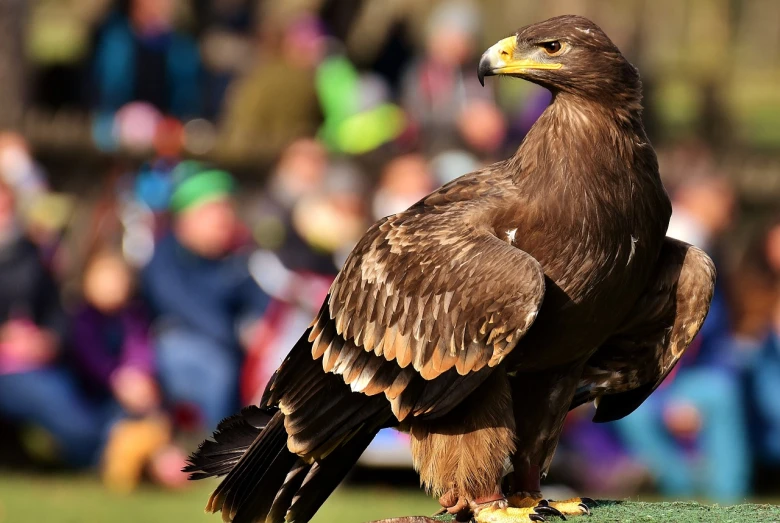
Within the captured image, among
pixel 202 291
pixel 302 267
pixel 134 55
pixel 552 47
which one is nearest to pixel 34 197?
pixel 202 291

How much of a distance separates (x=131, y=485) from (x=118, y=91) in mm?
5145

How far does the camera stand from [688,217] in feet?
32.8

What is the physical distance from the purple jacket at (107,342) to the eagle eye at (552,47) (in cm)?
562

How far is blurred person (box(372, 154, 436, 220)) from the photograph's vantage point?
10.1 m

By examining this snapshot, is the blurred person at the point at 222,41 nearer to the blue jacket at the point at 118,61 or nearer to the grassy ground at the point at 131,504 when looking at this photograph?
the blue jacket at the point at 118,61

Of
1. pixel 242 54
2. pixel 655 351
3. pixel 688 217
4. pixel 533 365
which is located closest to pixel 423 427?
pixel 533 365

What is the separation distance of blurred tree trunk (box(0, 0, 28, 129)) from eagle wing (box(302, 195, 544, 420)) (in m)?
7.77

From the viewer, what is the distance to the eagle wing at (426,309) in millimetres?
4535

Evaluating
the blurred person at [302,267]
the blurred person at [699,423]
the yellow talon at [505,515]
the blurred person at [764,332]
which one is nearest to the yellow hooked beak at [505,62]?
the yellow talon at [505,515]

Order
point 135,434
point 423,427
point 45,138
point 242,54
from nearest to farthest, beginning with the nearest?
point 423,427
point 135,434
point 45,138
point 242,54

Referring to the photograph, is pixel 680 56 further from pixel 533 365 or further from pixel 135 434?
pixel 533 365

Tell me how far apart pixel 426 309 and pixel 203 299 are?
5181 millimetres

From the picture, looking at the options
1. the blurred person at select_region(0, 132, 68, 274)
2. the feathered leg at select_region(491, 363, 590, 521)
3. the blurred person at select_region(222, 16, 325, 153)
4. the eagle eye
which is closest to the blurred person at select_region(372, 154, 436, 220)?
the blurred person at select_region(222, 16, 325, 153)

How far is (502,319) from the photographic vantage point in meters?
4.52
